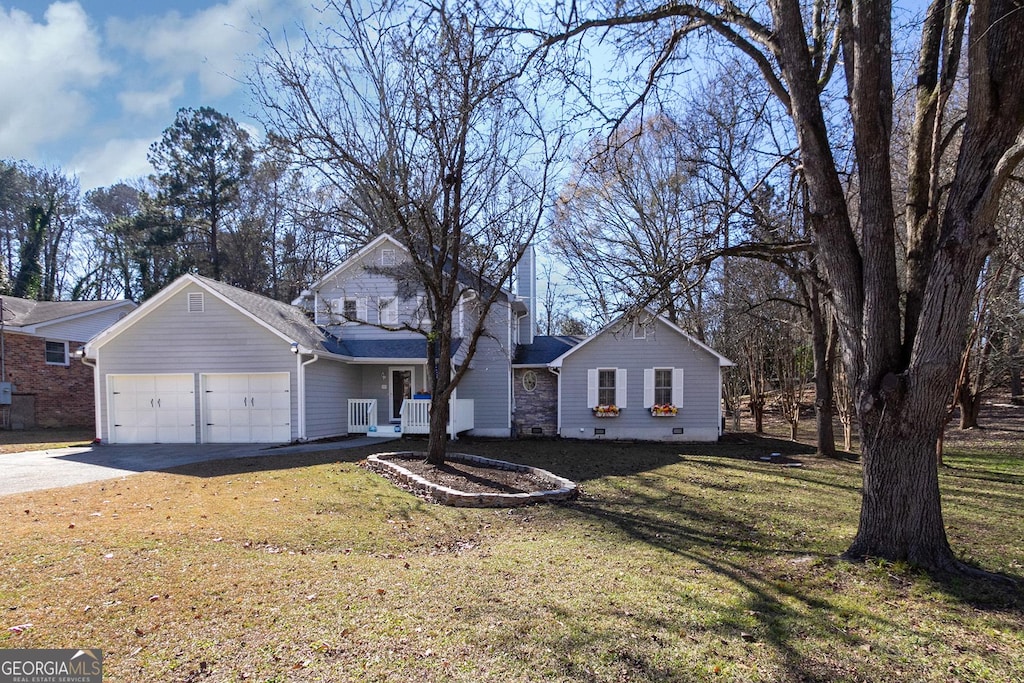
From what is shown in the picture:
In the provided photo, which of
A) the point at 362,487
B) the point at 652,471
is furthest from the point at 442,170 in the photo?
the point at 652,471

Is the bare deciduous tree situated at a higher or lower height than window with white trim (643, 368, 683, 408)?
higher

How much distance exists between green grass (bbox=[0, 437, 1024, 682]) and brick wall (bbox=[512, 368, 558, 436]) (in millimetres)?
9616

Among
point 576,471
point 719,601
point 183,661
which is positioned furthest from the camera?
point 576,471

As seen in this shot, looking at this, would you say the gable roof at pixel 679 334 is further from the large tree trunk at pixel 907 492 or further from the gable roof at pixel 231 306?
the large tree trunk at pixel 907 492

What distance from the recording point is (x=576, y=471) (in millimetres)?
10922

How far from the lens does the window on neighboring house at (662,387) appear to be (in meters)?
17.2

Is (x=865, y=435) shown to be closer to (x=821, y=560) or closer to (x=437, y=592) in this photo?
(x=821, y=560)

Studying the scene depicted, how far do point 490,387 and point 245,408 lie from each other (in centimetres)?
695

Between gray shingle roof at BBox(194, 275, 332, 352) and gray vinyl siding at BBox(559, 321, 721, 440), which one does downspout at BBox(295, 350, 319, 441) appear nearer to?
gray shingle roof at BBox(194, 275, 332, 352)

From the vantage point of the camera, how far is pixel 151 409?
15.2 metres

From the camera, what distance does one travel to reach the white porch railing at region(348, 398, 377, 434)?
671 inches

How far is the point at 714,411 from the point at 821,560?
12.4 meters

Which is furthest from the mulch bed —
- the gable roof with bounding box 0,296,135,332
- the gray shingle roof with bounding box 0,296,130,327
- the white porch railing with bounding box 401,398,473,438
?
the gray shingle roof with bounding box 0,296,130,327

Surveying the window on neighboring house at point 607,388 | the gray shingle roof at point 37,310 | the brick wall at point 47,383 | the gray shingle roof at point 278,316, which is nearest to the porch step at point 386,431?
the gray shingle roof at point 278,316
